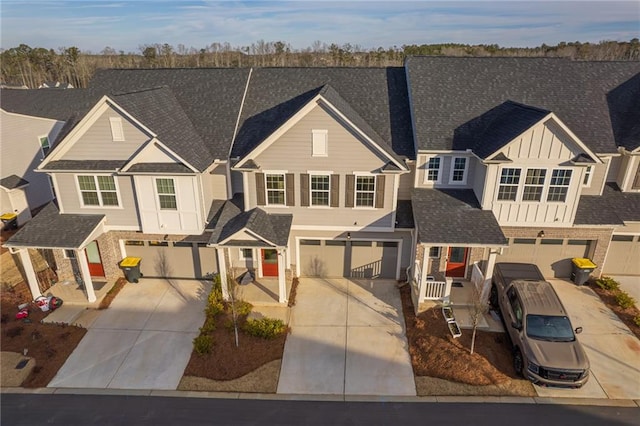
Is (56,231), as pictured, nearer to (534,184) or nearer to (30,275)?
(30,275)

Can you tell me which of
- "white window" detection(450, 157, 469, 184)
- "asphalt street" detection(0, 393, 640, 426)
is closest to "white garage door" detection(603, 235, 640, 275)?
"white window" detection(450, 157, 469, 184)

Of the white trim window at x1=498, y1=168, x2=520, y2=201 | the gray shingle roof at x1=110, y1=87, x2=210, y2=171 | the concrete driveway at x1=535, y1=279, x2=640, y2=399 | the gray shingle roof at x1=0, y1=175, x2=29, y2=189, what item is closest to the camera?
the concrete driveway at x1=535, y1=279, x2=640, y2=399

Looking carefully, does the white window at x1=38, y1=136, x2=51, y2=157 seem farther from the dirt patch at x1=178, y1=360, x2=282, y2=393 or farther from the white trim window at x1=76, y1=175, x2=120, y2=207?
the dirt patch at x1=178, y1=360, x2=282, y2=393

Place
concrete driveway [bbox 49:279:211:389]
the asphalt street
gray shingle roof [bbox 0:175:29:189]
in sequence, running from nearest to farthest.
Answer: the asphalt street
concrete driveway [bbox 49:279:211:389]
gray shingle roof [bbox 0:175:29:189]

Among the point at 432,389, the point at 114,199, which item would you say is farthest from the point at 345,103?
the point at 432,389

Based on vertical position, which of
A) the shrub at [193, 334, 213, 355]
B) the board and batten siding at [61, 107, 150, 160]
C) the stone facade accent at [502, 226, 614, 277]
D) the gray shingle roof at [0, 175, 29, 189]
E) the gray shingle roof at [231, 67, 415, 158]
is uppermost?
the gray shingle roof at [231, 67, 415, 158]

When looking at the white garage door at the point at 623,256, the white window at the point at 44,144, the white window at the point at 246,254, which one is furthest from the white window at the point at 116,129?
the white garage door at the point at 623,256

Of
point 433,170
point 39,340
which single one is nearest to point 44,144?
point 39,340

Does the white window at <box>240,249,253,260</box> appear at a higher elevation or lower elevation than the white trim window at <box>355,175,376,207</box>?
lower
